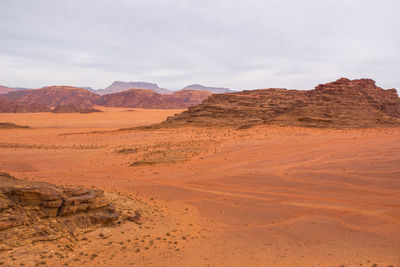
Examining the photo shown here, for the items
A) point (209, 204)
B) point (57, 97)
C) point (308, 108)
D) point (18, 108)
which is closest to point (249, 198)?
point (209, 204)

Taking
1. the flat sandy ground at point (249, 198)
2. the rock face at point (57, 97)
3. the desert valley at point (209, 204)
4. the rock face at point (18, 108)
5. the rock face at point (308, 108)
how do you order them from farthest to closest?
the rock face at point (57, 97) → the rock face at point (18, 108) → the rock face at point (308, 108) → the flat sandy ground at point (249, 198) → the desert valley at point (209, 204)

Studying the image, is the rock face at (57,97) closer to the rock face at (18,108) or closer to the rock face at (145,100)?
the rock face at (145,100)

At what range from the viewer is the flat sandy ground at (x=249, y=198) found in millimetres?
5953

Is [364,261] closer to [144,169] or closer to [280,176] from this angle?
[280,176]

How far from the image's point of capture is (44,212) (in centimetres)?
608

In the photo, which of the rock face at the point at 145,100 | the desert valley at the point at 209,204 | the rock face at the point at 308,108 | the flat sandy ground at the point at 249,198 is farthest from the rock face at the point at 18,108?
the flat sandy ground at the point at 249,198

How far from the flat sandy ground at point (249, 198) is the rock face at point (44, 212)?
517 mm

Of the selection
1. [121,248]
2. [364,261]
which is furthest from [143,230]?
[364,261]

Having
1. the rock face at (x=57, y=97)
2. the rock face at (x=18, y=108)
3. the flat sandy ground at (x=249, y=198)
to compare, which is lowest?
the flat sandy ground at (x=249, y=198)

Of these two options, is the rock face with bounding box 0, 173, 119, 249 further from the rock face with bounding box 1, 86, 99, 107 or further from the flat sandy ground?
the rock face with bounding box 1, 86, 99, 107

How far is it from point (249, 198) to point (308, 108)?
22.9 metres

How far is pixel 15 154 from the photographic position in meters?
18.0

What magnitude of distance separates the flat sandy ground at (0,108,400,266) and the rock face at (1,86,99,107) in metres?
103

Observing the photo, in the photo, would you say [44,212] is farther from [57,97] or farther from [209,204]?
[57,97]
